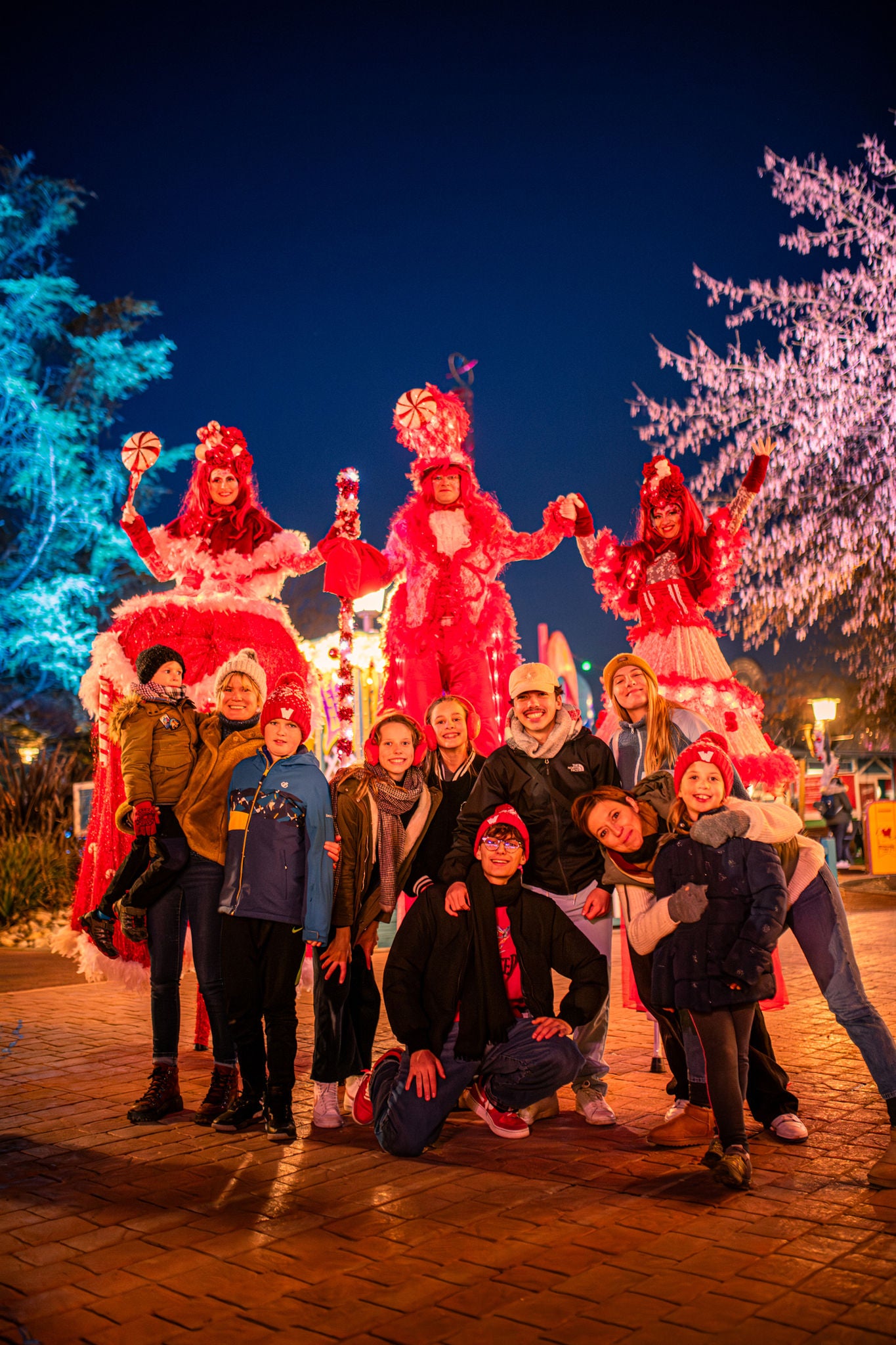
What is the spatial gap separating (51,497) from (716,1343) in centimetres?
1924

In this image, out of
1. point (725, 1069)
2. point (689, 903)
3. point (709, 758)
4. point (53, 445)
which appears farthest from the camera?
point (53, 445)

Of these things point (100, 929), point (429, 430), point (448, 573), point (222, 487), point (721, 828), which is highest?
point (429, 430)

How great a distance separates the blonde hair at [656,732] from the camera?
14.8 feet

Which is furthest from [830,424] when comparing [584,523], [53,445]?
[53,445]

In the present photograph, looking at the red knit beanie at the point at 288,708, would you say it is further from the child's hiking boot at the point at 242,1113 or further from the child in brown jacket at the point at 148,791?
the child's hiking boot at the point at 242,1113

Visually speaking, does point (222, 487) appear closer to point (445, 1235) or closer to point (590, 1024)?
point (590, 1024)

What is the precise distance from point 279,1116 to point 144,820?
1.23m

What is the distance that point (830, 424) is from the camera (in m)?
13.2

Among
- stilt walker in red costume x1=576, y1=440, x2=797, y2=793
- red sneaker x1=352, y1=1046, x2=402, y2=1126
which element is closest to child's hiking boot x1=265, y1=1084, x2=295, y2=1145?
red sneaker x1=352, y1=1046, x2=402, y2=1126

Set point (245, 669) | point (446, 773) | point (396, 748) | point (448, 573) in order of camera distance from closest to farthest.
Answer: point (396, 748) → point (245, 669) → point (446, 773) → point (448, 573)

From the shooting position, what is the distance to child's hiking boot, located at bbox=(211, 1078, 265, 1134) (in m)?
4.13

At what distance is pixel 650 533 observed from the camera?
5656 mm

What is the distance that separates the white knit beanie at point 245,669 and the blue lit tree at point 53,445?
49.6 feet

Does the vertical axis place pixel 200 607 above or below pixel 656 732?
above
